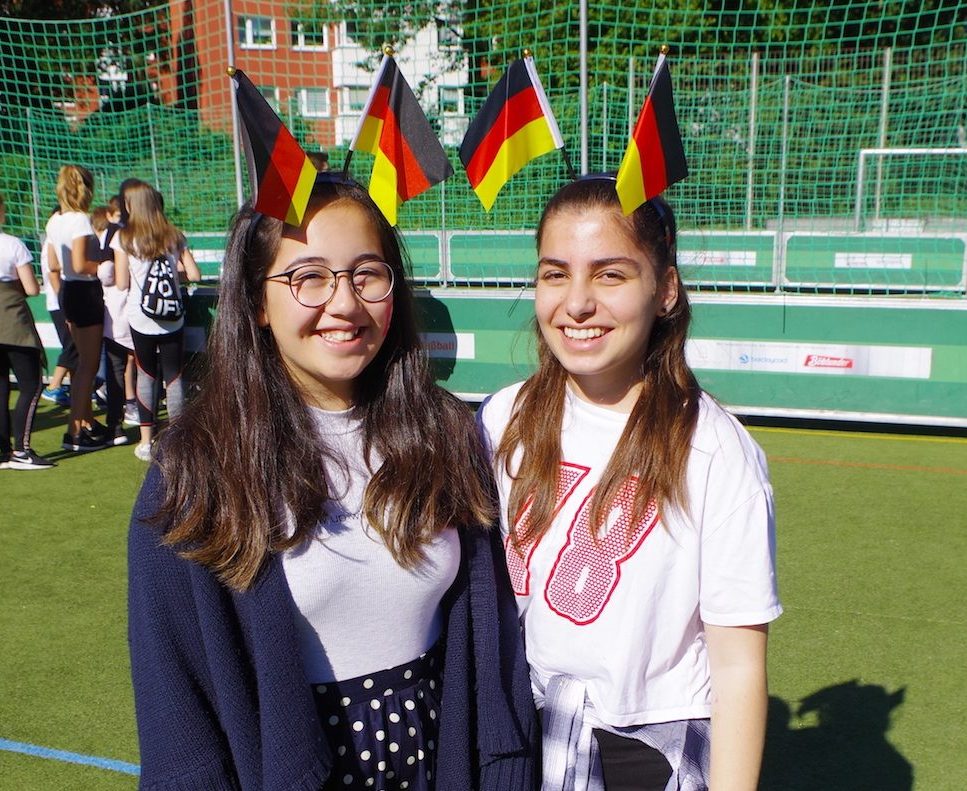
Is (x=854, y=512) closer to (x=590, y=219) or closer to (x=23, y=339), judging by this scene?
(x=590, y=219)

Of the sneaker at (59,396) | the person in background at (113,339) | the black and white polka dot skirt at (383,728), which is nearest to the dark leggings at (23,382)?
the person in background at (113,339)

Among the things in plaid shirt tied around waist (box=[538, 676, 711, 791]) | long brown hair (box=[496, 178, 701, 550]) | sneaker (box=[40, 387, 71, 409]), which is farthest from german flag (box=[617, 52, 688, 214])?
sneaker (box=[40, 387, 71, 409])

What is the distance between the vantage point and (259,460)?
5.24ft

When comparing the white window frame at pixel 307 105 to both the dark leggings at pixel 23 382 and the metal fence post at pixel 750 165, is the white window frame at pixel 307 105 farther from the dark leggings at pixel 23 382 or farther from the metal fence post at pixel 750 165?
the metal fence post at pixel 750 165

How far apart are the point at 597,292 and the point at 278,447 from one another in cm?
60

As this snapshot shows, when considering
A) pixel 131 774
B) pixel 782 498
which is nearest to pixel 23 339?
pixel 131 774

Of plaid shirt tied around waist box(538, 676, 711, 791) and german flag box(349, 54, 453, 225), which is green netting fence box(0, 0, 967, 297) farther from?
plaid shirt tied around waist box(538, 676, 711, 791)

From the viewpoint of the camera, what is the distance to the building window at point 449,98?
8.14 meters

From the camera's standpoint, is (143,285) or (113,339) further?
(113,339)

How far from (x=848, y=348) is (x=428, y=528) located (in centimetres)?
606

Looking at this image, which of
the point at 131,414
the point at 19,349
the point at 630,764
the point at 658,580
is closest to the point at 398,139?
the point at 658,580

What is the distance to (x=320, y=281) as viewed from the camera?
1.64 meters

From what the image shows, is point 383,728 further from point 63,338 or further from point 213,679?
point 63,338

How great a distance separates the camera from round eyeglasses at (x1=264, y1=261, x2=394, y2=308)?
1.63 metres
